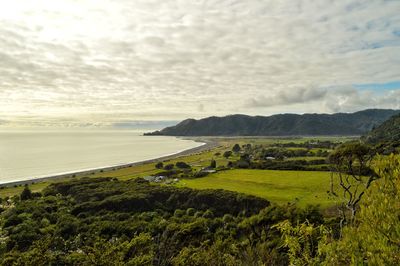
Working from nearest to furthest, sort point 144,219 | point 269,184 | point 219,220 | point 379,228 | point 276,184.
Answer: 1. point 379,228
2. point 219,220
3. point 144,219
4. point 276,184
5. point 269,184

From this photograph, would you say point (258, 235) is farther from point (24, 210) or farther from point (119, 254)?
point (24, 210)

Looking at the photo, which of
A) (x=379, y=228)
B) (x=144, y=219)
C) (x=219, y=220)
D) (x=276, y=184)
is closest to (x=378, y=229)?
(x=379, y=228)

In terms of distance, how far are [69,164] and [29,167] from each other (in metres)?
12.4

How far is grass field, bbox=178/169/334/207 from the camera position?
5278 centimetres

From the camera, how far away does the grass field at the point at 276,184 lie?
173 feet

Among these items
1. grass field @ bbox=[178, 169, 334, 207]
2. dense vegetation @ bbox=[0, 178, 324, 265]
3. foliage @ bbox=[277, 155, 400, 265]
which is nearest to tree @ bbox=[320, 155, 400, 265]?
foliage @ bbox=[277, 155, 400, 265]

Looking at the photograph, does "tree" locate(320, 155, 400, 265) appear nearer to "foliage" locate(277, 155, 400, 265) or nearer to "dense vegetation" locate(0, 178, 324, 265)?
"foliage" locate(277, 155, 400, 265)

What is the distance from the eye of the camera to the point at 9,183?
3036 inches

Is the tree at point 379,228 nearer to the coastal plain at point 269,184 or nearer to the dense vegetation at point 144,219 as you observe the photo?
the dense vegetation at point 144,219

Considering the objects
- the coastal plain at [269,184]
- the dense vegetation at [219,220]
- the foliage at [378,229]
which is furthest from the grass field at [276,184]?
the foliage at [378,229]

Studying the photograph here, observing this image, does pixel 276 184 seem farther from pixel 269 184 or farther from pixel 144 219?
pixel 144 219

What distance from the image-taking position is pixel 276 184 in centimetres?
6431

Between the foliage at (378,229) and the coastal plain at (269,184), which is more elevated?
the foliage at (378,229)

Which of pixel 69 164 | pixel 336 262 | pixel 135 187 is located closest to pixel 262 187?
pixel 135 187
